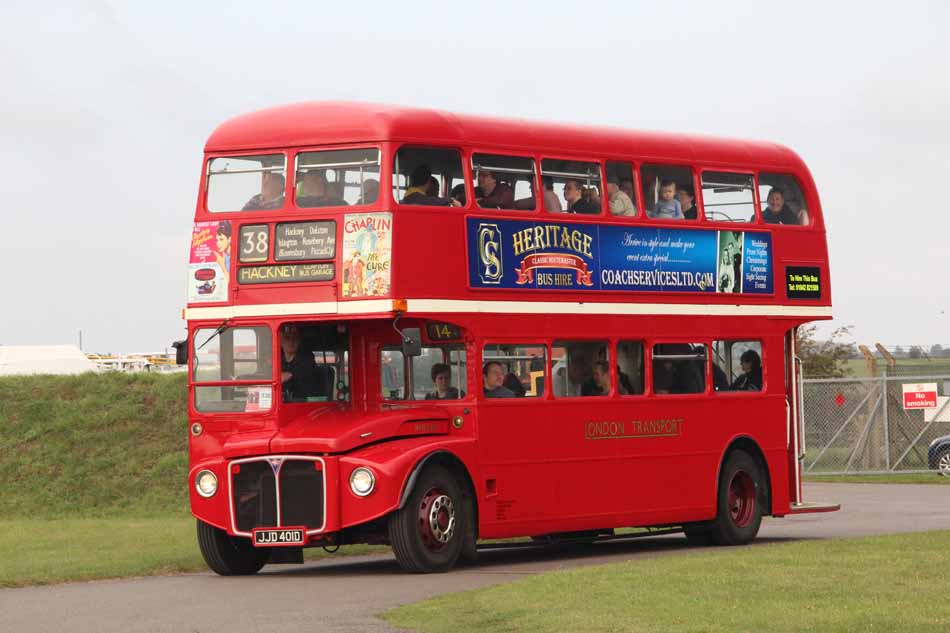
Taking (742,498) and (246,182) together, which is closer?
(246,182)

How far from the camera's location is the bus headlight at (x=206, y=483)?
725 inches

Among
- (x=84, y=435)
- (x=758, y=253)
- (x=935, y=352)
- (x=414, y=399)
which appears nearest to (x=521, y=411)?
(x=414, y=399)

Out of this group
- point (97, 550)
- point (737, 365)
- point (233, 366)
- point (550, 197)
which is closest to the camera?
point (233, 366)

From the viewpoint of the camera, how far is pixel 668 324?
21.4m

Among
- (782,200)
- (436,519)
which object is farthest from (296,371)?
(782,200)

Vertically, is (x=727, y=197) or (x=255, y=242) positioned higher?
(x=727, y=197)

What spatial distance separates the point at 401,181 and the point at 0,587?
18.2ft

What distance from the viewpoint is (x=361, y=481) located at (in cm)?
1766

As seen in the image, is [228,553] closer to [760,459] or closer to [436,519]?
[436,519]

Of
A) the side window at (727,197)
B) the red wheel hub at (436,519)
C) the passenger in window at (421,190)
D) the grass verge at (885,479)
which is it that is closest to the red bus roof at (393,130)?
the passenger in window at (421,190)

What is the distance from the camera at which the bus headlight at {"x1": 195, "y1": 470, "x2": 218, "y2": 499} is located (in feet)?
60.4

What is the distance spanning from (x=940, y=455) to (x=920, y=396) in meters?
1.53

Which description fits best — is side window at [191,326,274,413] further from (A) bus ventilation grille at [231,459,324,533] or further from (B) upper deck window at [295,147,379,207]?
(B) upper deck window at [295,147,379,207]

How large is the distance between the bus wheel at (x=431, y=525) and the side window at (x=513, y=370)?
1188 millimetres
